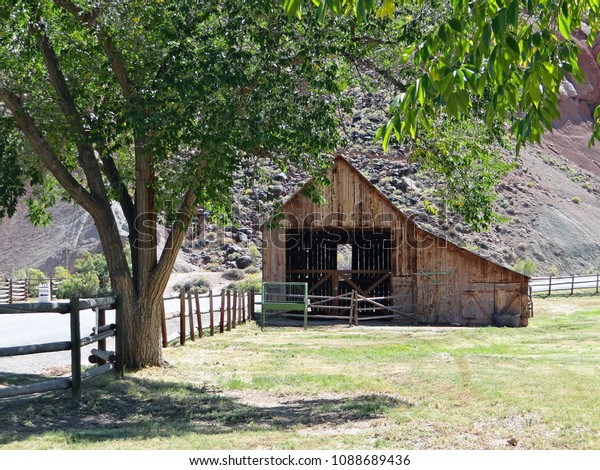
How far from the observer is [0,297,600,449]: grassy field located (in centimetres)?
827

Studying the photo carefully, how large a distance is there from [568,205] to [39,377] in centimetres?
6969

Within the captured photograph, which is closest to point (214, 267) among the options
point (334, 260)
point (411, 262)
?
point (334, 260)

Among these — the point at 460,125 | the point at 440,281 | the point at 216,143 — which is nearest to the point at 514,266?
the point at 440,281

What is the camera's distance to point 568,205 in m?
77.0

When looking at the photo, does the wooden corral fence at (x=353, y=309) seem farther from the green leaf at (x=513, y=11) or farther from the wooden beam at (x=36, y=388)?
the green leaf at (x=513, y=11)

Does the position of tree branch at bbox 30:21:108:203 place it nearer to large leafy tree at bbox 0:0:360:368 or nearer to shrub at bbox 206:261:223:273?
large leafy tree at bbox 0:0:360:368

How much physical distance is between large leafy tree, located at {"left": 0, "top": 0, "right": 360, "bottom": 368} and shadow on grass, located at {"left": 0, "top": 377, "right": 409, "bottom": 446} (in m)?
2.69

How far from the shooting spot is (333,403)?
1109 centimetres

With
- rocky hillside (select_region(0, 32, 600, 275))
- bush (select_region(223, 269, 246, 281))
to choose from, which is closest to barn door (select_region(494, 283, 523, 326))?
rocky hillside (select_region(0, 32, 600, 275))

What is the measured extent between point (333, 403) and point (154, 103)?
196 inches

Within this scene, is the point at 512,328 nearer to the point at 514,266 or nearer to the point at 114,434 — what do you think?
the point at 114,434

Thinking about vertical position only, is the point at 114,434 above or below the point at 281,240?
below

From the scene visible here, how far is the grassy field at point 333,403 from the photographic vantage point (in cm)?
827

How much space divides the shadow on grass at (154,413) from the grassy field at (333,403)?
17 mm
